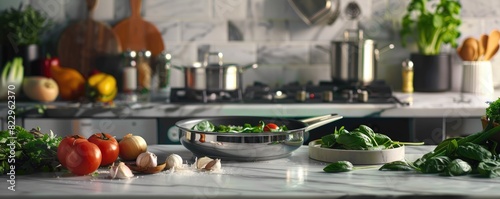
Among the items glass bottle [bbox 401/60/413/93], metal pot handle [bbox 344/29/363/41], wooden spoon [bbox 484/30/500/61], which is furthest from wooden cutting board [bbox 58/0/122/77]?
wooden spoon [bbox 484/30/500/61]

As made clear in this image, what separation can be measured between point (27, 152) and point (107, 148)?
227 mm

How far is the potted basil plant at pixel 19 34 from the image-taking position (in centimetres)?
447

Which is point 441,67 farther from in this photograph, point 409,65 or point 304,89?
point 304,89

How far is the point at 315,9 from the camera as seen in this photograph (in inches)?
179

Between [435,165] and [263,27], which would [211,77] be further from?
[435,165]

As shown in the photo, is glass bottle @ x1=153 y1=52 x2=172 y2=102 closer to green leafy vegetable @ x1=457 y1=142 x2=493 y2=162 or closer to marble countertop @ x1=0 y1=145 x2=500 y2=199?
marble countertop @ x1=0 y1=145 x2=500 y2=199

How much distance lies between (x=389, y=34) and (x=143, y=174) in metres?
2.70

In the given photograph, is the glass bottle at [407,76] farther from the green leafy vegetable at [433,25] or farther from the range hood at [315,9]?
the range hood at [315,9]

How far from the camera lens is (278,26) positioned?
183 inches

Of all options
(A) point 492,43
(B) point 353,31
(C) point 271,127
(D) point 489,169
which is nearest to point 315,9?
(B) point 353,31

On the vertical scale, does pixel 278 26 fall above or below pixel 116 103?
above

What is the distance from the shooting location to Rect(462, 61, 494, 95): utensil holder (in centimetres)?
445

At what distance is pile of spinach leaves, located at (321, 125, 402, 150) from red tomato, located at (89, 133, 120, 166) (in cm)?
65

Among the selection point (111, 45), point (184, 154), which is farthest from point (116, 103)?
point (184, 154)
